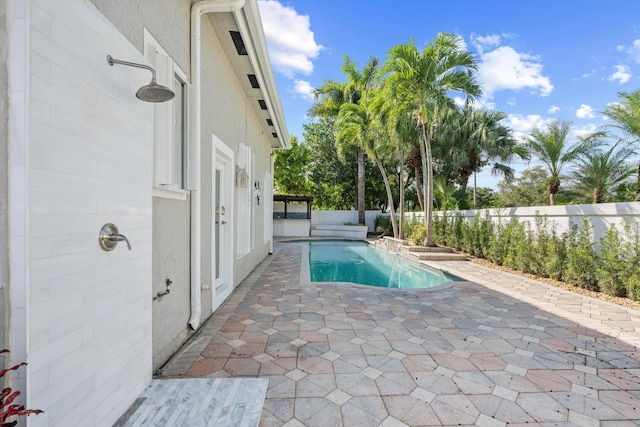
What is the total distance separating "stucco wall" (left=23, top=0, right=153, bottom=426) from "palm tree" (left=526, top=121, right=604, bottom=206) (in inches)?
542

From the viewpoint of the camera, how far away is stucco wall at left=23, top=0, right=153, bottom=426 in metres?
1.31

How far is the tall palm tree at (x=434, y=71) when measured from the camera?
8812 millimetres

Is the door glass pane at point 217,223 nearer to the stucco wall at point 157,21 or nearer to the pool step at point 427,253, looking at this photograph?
the stucco wall at point 157,21

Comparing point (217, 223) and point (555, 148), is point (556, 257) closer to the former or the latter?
point (217, 223)

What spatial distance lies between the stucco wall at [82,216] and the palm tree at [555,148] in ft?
45.1

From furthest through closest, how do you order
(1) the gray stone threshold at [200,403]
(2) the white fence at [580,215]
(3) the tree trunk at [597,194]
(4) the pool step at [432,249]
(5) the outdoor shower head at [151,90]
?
(3) the tree trunk at [597,194], (4) the pool step at [432,249], (2) the white fence at [580,215], (1) the gray stone threshold at [200,403], (5) the outdoor shower head at [151,90]

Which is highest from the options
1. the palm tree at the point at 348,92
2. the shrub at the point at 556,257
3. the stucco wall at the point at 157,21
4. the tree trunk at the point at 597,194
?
the palm tree at the point at 348,92

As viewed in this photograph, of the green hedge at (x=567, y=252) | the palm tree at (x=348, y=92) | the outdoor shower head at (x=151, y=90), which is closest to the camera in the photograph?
the outdoor shower head at (x=151, y=90)

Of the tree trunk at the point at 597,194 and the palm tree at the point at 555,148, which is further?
the tree trunk at the point at 597,194

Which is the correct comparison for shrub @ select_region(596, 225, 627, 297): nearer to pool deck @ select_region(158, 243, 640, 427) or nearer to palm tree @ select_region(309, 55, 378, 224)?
pool deck @ select_region(158, 243, 640, 427)

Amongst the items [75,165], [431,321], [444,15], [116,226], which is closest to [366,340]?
[431,321]

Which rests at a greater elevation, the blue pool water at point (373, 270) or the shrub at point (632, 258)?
the shrub at point (632, 258)

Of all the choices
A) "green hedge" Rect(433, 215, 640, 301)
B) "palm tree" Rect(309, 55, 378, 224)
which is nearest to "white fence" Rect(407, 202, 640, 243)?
"green hedge" Rect(433, 215, 640, 301)

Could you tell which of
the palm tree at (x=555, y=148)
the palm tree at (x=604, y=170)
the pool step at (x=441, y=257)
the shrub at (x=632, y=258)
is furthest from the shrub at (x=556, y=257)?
the palm tree at (x=604, y=170)
